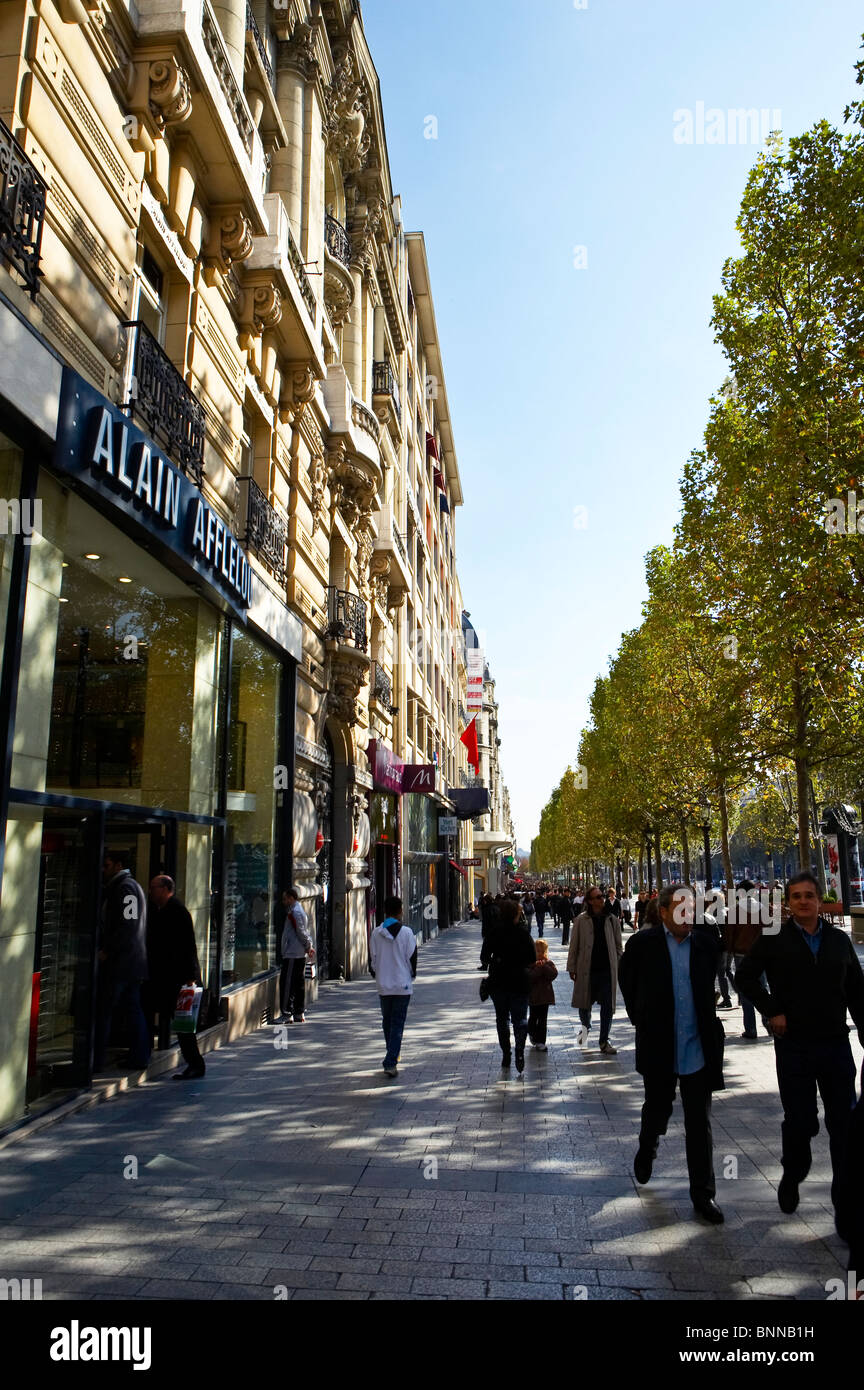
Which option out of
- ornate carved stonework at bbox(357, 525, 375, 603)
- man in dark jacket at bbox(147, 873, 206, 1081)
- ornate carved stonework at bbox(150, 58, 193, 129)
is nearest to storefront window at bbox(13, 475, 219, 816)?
man in dark jacket at bbox(147, 873, 206, 1081)

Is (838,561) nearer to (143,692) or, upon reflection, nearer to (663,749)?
(143,692)

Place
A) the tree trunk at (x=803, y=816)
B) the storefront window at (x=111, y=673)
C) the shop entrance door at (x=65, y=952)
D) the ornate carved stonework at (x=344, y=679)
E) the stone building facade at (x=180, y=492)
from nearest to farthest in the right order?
the stone building facade at (x=180, y=492) → the storefront window at (x=111, y=673) → the shop entrance door at (x=65, y=952) → the tree trunk at (x=803, y=816) → the ornate carved stonework at (x=344, y=679)

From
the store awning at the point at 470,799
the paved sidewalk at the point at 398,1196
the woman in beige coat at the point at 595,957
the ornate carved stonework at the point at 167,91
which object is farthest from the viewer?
the store awning at the point at 470,799

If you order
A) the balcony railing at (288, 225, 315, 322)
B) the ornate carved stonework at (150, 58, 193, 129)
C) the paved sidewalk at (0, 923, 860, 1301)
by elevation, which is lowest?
the paved sidewalk at (0, 923, 860, 1301)

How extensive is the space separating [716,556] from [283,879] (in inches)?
505

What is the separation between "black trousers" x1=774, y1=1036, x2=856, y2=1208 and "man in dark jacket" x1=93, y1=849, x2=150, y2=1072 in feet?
18.0

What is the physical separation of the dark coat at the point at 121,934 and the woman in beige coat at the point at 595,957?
16.4 ft

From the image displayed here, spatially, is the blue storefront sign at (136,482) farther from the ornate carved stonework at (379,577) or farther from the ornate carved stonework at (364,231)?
the ornate carved stonework at (364,231)

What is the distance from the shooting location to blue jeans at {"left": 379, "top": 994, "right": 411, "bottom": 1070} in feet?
29.5

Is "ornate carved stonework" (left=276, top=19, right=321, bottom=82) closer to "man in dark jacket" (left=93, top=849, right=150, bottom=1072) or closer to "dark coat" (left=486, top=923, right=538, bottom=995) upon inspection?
"man in dark jacket" (left=93, top=849, right=150, bottom=1072)

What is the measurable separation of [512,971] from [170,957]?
337 cm

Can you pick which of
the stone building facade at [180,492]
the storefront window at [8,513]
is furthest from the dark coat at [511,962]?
the storefront window at [8,513]

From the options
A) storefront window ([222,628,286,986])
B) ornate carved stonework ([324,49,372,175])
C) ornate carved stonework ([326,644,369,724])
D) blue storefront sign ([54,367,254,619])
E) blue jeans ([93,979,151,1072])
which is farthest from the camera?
ornate carved stonework ([324,49,372,175])

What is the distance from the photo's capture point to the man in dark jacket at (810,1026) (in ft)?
16.4
